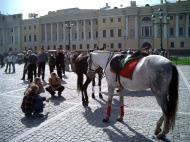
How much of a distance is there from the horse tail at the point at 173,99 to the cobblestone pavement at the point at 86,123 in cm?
56

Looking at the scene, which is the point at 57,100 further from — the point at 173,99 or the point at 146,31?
the point at 146,31

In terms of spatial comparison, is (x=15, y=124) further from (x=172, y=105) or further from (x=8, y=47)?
(x=8, y=47)

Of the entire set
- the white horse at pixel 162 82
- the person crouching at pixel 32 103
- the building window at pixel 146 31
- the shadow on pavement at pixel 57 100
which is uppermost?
the building window at pixel 146 31

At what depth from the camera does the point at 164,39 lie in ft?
234

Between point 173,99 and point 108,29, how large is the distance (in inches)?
2934

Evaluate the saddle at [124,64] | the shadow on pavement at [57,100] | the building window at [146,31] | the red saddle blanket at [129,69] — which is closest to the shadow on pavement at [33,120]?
the shadow on pavement at [57,100]

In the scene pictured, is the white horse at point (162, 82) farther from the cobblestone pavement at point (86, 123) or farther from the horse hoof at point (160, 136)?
the cobblestone pavement at point (86, 123)

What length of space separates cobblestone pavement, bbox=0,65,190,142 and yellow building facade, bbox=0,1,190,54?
157 ft

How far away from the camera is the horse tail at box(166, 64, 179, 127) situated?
259 inches

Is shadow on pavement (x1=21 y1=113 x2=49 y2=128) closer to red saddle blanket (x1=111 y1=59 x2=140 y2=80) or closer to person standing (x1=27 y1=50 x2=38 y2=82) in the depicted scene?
red saddle blanket (x1=111 y1=59 x2=140 y2=80)

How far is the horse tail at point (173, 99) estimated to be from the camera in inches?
259

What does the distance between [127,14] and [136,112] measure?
68293 millimetres

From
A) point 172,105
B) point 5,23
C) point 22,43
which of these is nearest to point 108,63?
point 172,105

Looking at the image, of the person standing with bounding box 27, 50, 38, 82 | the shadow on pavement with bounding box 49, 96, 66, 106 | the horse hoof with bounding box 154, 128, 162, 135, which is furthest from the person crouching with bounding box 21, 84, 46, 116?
the person standing with bounding box 27, 50, 38, 82
